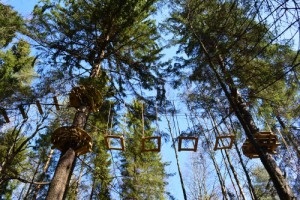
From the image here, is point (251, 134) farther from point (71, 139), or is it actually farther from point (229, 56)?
point (229, 56)

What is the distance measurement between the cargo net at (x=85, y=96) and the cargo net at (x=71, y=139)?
0.99m

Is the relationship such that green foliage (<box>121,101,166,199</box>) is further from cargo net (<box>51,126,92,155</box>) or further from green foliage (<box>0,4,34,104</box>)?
green foliage (<box>0,4,34,104</box>)

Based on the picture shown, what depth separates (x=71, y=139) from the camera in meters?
5.72

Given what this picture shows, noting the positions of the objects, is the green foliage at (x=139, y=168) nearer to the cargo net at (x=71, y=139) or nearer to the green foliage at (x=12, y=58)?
the cargo net at (x=71, y=139)

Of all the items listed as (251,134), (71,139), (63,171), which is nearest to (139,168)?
(71,139)

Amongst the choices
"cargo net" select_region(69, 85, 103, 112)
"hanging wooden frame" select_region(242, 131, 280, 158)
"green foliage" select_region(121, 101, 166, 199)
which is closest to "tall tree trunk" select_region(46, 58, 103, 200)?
"cargo net" select_region(69, 85, 103, 112)

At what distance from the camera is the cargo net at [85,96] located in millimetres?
6387

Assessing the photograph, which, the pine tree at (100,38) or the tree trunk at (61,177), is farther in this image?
the pine tree at (100,38)

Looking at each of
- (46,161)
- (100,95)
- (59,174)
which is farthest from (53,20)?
(46,161)

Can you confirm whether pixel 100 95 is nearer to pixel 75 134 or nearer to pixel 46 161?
pixel 75 134

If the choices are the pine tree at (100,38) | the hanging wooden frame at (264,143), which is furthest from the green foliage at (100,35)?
the hanging wooden frame at (264,143)

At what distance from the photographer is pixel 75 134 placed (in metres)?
5.61

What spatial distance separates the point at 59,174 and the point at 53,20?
4.57 metres

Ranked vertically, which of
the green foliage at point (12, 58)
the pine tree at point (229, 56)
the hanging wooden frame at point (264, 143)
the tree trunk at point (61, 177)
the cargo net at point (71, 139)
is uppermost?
the green foliage at point (12, 58)
